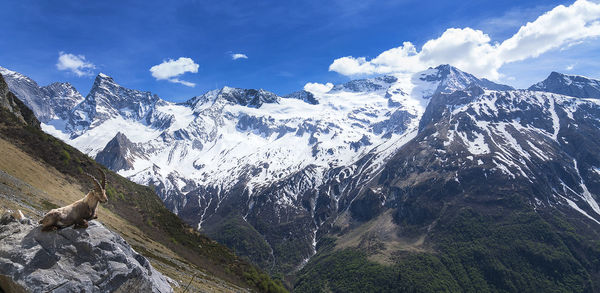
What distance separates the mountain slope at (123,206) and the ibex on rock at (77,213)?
42.3 m

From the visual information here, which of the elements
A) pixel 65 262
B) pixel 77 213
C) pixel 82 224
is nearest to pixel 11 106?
pixel 77 213

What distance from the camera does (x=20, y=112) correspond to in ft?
350

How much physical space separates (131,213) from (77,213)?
253 ft

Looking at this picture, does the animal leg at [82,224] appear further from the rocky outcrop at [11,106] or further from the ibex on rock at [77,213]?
the rocky outcrop at [11,106]

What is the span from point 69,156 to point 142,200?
2276cm

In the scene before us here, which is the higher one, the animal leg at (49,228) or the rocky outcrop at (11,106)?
the rocky outcrop at (11,106)

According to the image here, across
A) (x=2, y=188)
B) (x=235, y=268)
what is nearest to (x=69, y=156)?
(x=2, y=188)

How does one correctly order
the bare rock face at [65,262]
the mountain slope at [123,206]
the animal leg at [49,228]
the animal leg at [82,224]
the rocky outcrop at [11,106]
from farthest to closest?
the rocky outcrop at [11,106] → the mountain slope at [123,206] → the animal leg at [82,224] → the animal leg at [49,228] → the bare rock face at [65,262]

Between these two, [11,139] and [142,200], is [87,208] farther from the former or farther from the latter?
[142,200]

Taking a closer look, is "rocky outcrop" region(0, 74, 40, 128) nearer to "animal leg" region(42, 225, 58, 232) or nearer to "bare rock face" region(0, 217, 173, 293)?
"bare rock face" region(0, 217, 173, 293)

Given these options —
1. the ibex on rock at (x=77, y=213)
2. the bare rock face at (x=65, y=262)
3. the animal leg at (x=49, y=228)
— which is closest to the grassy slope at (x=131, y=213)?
the bare rock face at (x=65, y=262)

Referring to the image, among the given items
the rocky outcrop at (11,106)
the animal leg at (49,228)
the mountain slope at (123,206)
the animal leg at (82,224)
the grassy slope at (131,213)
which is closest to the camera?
the animal leg at (49,228)

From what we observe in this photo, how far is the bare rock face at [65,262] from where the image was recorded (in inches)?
478

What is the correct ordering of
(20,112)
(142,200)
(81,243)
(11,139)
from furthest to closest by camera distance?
(20,112)
(142,200)
(11,139)
(81,243)
